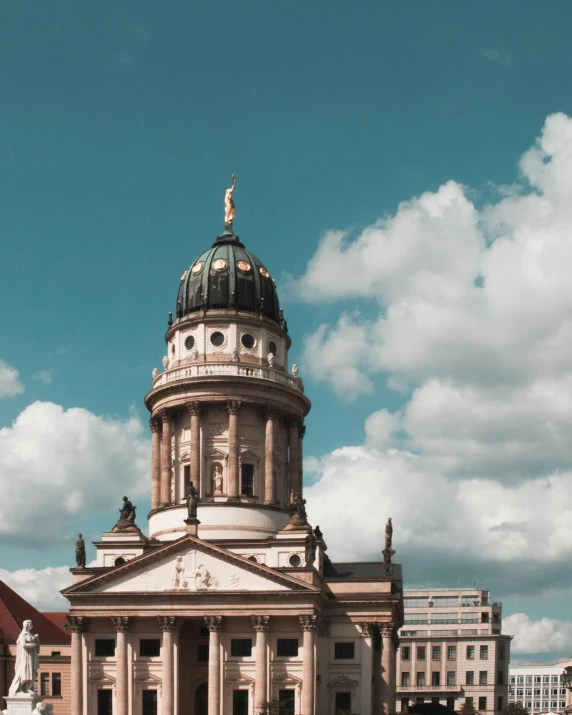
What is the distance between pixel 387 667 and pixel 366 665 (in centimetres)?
214

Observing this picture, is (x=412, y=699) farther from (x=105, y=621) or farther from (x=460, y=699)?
(x=105, y=621)

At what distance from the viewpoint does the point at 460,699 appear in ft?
506

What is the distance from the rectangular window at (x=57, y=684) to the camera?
96.9 metres

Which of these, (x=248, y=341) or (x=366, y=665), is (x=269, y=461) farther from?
(x=366, y=665)

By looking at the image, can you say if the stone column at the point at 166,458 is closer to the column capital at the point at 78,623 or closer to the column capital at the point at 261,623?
the column capital at the point at 78,623

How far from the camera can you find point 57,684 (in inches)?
3829

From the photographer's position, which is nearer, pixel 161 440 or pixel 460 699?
pixel 161 440

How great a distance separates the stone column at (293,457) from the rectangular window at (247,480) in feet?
15.5

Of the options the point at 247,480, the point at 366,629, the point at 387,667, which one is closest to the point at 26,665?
the point at 366,629

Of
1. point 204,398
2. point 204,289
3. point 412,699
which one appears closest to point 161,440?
point 204,398

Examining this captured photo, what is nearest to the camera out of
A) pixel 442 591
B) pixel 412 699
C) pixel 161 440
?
pixel 161 440

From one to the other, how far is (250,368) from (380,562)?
1915 centimetres

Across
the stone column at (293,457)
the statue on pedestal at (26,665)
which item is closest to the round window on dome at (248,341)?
the stone column at (293,457)

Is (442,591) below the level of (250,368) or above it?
below
